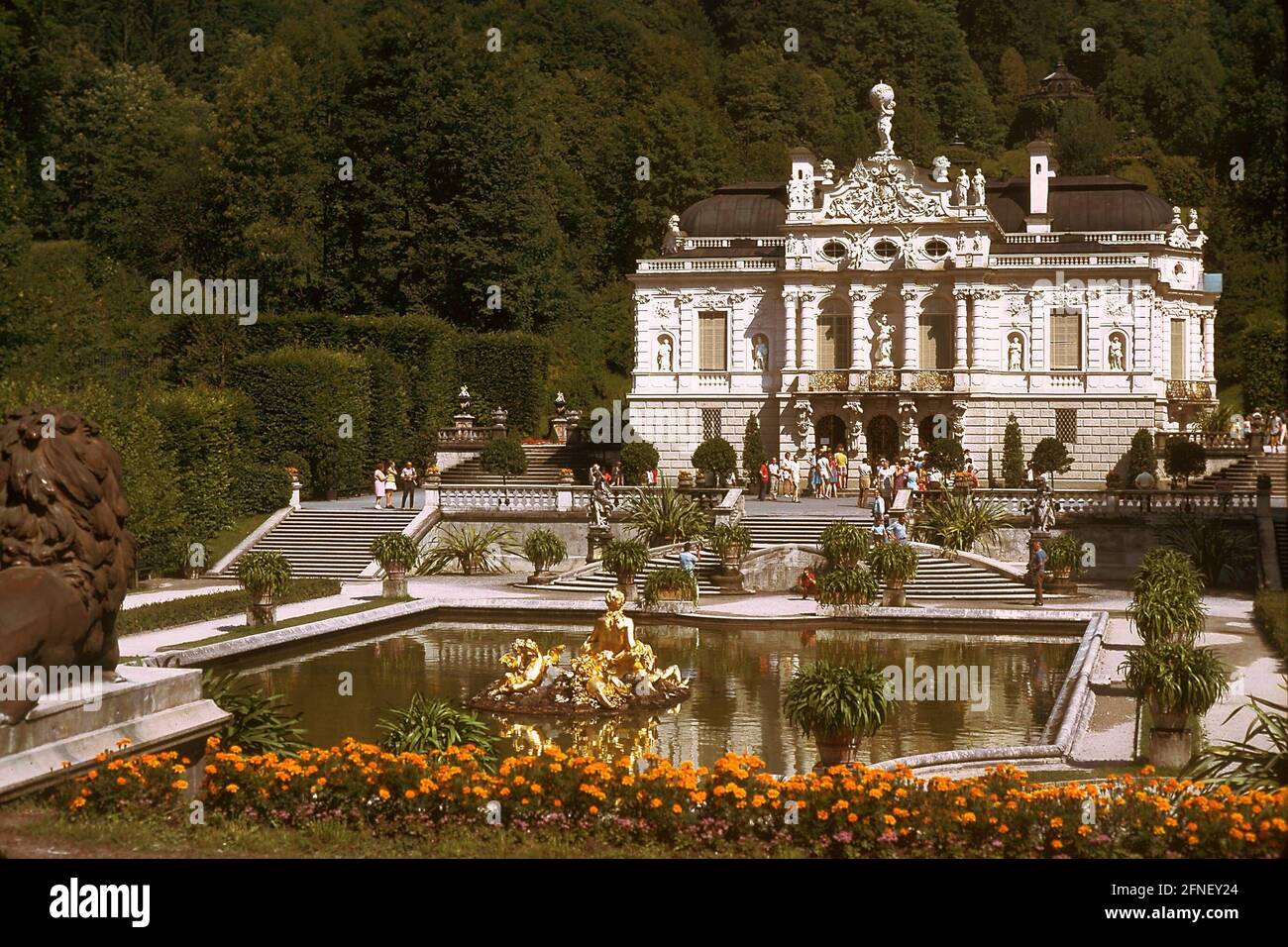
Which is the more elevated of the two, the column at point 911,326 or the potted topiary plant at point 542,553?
the column at point 911,326

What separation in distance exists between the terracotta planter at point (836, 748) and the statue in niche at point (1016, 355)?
43.5 meters

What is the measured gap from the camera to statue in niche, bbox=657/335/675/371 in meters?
63.5

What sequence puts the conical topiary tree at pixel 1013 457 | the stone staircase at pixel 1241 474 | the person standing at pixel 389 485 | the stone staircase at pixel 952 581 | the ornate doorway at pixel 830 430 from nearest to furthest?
1. the stone staircase at pixel 952 581
2. the stone staircase at pixel 1241 474
3. the person standing at pixel 389 485
4. the conical topiary tree at pixel 1013 457
5. the ornate doorway at pixel 830 430

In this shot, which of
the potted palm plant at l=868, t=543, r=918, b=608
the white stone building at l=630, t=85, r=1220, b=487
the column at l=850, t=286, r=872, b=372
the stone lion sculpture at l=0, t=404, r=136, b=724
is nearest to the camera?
the stone lion sculpture at l=0, t=404, r=136, b=724

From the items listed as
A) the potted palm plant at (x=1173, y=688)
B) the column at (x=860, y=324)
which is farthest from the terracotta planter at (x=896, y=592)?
the column at (x=860, y=324)

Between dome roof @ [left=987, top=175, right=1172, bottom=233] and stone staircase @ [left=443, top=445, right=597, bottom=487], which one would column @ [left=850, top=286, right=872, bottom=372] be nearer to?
dome roof @ [left=987, top=175, right=1172, bottom=233]

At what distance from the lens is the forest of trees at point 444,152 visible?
54.5 m

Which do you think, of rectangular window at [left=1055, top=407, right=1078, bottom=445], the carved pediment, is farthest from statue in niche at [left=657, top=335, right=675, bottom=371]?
rectangular window at [left=1055, top=407, right=1078, bottom=445]

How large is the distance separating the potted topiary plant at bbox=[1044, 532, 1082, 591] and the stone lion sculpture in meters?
26.0

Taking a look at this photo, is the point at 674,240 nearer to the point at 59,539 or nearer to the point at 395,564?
the point at 395,564

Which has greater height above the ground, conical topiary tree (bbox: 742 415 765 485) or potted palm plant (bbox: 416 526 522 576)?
conical topiary tree (bbox: 742 415 765 485)

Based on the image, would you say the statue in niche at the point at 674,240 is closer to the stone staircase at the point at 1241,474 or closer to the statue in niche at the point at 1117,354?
the statue in niche at the point at 1117,354

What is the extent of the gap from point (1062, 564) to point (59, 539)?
26.9 metres
